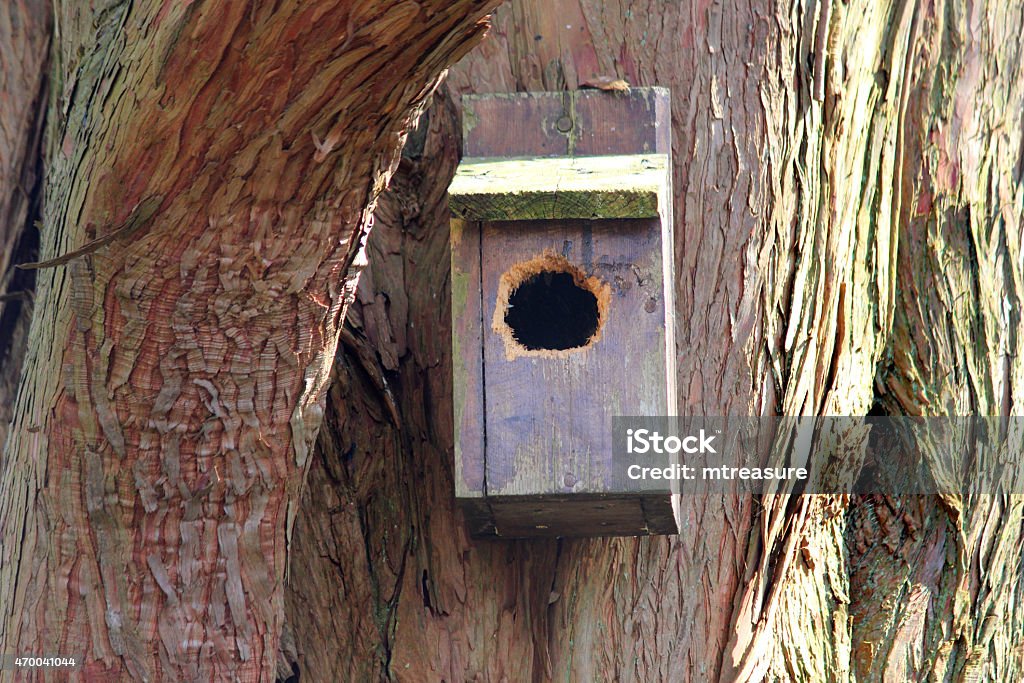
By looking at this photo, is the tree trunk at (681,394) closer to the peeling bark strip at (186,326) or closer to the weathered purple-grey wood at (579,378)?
the weathered purple-grey wood at (579,378)

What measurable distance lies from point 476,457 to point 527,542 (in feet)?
1.74

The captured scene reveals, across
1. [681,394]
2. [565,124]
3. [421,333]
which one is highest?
[565,124]

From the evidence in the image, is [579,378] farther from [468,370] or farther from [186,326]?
[186,326]

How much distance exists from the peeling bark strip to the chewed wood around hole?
53cm

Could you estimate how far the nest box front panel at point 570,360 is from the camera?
9.62 ft

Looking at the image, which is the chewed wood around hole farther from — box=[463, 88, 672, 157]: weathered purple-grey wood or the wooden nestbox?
box=[463, 88, 672, 157]: weathered purple-grey wood

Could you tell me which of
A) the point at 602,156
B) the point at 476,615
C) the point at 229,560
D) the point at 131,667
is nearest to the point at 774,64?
the point at 602,156

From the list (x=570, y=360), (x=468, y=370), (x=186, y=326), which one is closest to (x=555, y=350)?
(x=570, y=360)

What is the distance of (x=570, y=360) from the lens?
2984 millimetres

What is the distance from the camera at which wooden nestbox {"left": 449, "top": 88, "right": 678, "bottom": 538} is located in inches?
116

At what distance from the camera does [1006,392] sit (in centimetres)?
394

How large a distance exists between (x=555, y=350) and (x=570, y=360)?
0.28 ft

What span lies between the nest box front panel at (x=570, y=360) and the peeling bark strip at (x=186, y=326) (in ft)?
1.58

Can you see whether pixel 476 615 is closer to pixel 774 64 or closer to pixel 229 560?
pixel 229 560
